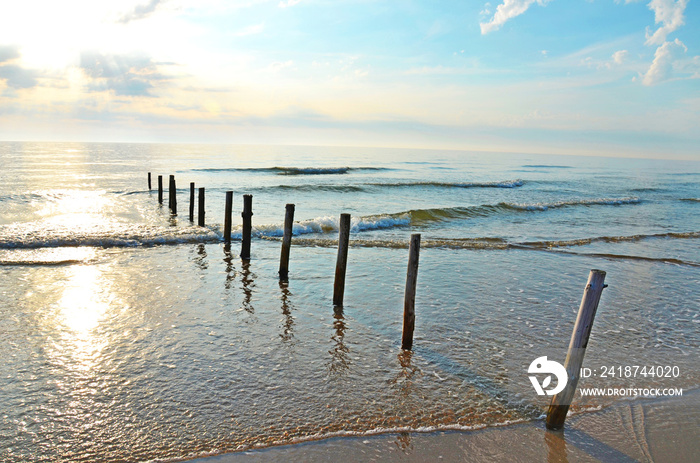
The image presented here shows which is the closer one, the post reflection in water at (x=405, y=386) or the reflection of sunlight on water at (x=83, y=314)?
the post reflection in water at (x=405, y=386)

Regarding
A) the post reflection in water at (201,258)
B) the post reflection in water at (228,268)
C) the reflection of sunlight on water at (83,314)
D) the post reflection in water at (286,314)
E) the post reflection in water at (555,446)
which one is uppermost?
the post reflection in water at (555,446)

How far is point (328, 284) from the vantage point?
1028cm

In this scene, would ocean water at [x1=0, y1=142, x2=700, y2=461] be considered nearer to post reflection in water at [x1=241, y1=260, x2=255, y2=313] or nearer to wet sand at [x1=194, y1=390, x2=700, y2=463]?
post reflection in water at [x1=241, y1=260, x2=255, y2=313]

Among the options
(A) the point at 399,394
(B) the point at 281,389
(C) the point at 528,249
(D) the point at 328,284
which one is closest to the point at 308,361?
(B) the point at 281,389

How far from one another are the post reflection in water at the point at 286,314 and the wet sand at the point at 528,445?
9.08ft

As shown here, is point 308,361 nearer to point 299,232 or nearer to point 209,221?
point 299,232

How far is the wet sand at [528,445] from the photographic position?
14.0 feet

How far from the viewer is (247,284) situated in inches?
397

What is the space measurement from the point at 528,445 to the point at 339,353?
287cm

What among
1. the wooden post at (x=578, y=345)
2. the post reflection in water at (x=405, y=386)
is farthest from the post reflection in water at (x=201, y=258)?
the wooden post at (x=578, y=345)

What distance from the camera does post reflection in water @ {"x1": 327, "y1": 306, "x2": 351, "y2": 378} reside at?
5.98 m

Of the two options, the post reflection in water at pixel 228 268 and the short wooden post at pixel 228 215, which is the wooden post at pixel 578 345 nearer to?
the post reflection in water at pixel 228 268

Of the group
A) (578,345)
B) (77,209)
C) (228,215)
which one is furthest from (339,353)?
(77,209)

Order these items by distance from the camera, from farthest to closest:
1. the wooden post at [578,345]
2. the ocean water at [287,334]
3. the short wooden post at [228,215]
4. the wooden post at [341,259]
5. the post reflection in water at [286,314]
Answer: the short wooden post at [228,215] < the wooden post at [341,259] < the post reflection in water at [286,314] < the ocean water at [287,334] < the wooden post at [578,345]
